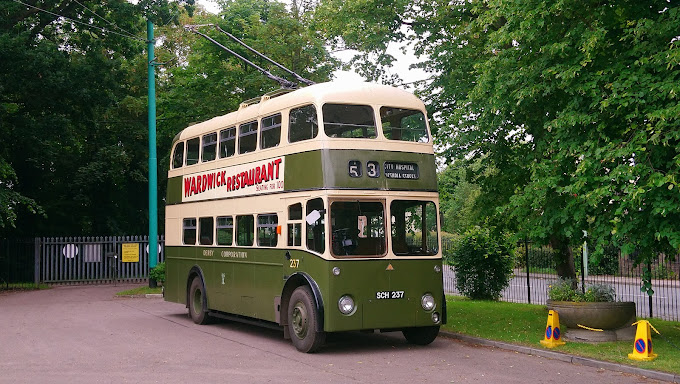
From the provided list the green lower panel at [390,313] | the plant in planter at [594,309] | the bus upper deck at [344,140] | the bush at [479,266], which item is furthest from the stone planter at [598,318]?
the bush at [479,266]

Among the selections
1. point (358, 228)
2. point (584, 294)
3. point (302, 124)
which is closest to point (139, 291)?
point (302, 124)

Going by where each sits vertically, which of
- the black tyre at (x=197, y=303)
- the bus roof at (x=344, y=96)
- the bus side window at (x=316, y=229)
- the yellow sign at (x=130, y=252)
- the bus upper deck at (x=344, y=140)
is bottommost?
the black tyre at (x=197, y=303)

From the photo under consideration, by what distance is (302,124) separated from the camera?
14.5 m

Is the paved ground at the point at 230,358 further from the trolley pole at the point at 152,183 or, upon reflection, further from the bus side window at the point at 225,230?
the trolley pole at the point at 152,183

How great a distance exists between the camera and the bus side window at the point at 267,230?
49.8 ft

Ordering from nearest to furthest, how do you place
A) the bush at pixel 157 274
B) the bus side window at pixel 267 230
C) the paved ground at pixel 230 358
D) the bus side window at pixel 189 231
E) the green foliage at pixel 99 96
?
the paved ground at pixel 230 358, the bus side window at pixel 267 230, the bus side window at pixel 189 231, the bush at pixel 157 274, the green foliage at pixel 99 96

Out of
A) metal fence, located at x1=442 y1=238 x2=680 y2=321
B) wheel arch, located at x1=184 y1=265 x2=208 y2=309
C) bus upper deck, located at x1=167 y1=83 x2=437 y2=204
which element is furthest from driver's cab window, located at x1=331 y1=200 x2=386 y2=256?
metal fence, located at x1=442 y1=238 x2=680 y2=321

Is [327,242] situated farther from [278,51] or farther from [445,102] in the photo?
[278,51]

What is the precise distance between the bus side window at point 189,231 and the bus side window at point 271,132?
412 centimetres

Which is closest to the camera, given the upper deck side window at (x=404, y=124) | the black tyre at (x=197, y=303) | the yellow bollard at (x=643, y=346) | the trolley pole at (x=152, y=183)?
the yellow bollard at (x=643, y=346)

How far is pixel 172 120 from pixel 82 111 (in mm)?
4063

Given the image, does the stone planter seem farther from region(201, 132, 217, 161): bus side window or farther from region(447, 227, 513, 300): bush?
region(447, 227, 513, 300): bush

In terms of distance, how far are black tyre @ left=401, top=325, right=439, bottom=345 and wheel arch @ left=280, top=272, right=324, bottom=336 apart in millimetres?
2132

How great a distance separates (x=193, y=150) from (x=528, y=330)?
350 inches
